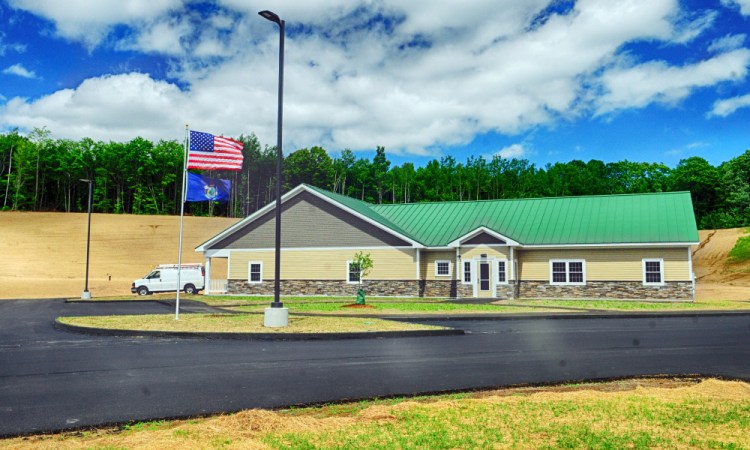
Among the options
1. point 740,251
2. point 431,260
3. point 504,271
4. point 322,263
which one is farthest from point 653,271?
point 740,251

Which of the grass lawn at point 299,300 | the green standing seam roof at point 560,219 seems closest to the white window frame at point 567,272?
the green standing seam roof at point 560,219

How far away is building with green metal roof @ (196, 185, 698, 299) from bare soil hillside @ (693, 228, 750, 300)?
19316mm

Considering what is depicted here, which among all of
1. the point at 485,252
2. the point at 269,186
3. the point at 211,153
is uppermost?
the point at 269,186

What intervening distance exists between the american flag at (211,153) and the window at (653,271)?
23.7m

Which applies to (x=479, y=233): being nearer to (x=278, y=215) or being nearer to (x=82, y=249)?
(x=278, y=215)

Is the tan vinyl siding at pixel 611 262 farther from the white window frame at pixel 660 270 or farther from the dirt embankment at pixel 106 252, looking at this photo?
the dirt embankment at pixel 106 252

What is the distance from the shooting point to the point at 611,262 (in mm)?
32750

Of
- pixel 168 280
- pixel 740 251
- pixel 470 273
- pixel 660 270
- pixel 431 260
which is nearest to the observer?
pixel 660 270

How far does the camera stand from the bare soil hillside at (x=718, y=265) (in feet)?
169

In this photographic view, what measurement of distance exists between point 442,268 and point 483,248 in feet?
10.3

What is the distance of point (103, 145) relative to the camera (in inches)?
4505

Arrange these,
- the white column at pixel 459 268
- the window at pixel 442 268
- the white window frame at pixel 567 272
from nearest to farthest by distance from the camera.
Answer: the white window frame at pixel 567 272 → the white column at pixel 459 268 → the window at pixel 442 268

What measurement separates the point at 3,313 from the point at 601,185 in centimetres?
9828

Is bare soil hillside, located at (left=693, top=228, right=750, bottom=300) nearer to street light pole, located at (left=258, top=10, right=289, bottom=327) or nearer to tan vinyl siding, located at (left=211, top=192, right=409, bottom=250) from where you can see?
tan vinyl siding, located at (left=211, top=192, right=409, bottom=250)
